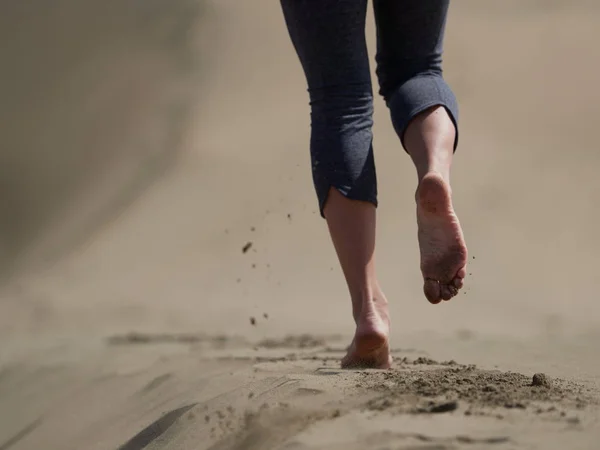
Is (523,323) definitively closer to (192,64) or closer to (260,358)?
(260,358)

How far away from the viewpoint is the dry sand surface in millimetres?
1681

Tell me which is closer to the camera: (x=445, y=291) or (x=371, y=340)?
(x=445, y=291)

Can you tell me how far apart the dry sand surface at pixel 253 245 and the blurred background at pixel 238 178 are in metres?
0.01

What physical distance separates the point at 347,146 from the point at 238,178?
8.74ft

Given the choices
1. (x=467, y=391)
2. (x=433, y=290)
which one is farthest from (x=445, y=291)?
(x=467, y=391)

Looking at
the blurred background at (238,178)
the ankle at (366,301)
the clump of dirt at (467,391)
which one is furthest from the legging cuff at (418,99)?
the blurred background at (238,178)

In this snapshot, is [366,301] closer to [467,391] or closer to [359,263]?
[359,263]

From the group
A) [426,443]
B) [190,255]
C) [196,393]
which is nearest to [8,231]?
[190,255]

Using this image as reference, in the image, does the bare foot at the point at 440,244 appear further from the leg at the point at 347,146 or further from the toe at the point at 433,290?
the leg at the point at 347,146

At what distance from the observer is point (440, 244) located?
1.71 meters

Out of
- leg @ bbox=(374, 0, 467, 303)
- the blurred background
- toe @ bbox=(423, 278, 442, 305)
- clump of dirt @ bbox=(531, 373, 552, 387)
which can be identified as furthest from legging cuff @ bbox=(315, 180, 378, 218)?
the blurred background

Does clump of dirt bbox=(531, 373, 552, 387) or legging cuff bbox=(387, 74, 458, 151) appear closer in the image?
clump of dirt bbox=(531, 373, 552, 387)

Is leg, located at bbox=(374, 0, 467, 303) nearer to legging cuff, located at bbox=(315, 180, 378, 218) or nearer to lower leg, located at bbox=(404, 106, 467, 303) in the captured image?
lower leg, located at bbox=(404, 106, 467, 303)

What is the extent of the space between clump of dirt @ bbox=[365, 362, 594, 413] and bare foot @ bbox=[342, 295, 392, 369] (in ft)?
0.24
